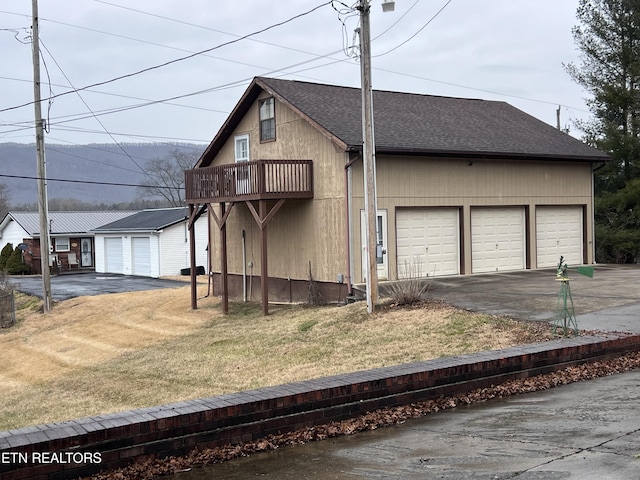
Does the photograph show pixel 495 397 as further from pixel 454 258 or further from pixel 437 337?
pixel 454 258

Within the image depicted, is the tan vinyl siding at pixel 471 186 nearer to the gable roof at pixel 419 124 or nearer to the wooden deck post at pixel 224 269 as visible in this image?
the gable roof at pixel 419 124

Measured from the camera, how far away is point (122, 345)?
20328 mm

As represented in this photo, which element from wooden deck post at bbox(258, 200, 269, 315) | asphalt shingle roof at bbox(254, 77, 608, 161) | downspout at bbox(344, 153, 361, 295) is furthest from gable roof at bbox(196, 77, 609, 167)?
wooden deck post at bbox(258, 200, 269, 315)

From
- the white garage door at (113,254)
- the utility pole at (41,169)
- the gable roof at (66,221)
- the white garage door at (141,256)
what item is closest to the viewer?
the utility pole at (41,169)

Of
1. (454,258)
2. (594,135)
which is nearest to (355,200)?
(454,258)

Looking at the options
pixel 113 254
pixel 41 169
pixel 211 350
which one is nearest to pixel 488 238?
pixel 211 350

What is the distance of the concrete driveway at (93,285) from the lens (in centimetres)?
3262

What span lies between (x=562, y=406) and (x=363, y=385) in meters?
2.09

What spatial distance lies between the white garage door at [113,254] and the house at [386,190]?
64.2ft

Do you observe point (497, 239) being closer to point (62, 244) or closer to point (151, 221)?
point (151, 221)

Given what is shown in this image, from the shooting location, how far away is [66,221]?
52.9 metres

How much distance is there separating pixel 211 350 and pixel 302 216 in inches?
246

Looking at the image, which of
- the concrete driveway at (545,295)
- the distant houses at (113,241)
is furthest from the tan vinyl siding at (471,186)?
the distant houses at (113,241)

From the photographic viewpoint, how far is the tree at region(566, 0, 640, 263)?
97.9 feet
